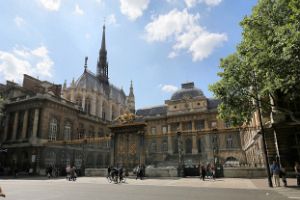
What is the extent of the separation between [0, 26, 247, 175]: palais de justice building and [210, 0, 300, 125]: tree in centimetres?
520

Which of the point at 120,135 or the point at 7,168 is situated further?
the point at 7,168

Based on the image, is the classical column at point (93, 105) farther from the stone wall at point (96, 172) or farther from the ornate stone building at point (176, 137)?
the stone wall at point (96, 172)

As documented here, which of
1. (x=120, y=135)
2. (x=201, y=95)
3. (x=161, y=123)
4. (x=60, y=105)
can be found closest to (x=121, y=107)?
(x=161, y=123)

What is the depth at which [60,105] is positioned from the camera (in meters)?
40.9

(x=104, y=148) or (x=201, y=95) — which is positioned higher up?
(x=201, y=95)

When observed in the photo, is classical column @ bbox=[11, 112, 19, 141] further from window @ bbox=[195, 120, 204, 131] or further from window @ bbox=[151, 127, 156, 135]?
window @ bbox=[195, 120, 204, 131]

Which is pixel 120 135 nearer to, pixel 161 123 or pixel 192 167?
pixel 192 167

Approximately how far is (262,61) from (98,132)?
144ft

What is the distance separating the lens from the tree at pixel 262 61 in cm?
1204

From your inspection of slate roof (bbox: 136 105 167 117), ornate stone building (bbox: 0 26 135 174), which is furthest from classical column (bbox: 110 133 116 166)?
slate roof (bbox: 136 105 167 117)

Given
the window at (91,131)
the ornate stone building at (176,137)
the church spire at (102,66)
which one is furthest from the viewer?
the church spire at (102,66)

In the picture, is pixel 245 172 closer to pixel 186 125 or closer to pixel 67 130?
pixel 186 125

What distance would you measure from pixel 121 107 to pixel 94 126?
20715 mm

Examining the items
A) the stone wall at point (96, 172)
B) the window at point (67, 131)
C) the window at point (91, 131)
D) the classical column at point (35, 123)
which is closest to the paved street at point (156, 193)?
the stone wall at point (96, 172)
